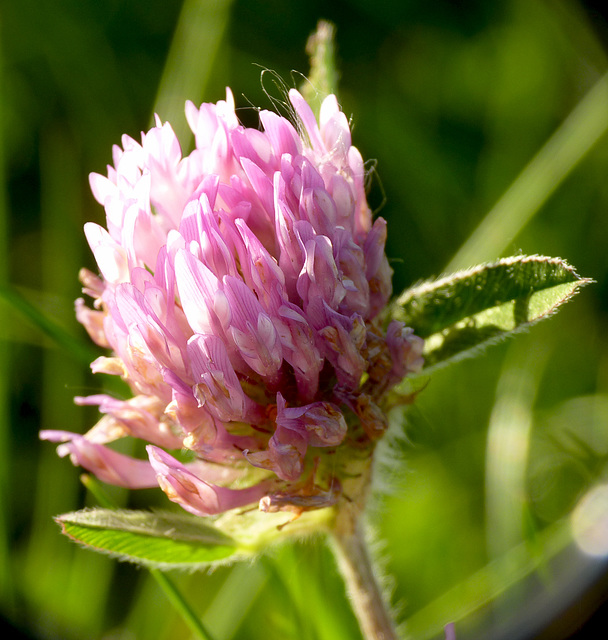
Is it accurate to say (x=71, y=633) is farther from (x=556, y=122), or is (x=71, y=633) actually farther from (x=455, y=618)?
(x=556, y=122)

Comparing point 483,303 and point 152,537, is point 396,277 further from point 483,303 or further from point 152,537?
point 152,537

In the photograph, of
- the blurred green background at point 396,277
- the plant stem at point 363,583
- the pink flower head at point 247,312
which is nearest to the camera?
the pink flower head at point 247,312

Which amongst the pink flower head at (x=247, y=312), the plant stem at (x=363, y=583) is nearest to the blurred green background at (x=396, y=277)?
the plant stem at (x=363, y=583)

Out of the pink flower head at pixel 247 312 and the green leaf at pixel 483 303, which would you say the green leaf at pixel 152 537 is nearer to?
the pink flower head at pixel 247 312

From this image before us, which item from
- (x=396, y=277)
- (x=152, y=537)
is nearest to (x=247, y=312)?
(x=152, y=537)

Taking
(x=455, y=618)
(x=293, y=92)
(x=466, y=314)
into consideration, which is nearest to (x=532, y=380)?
(x=455, y=618)

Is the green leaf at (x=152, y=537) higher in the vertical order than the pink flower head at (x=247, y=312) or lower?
lower
